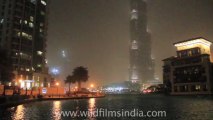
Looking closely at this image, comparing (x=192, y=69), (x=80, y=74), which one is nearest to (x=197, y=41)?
(x=192, y=69)

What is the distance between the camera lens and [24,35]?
117312 millimetres

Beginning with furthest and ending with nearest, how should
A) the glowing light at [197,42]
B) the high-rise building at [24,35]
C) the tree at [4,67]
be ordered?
the glowing light at [197,42]
the high-rise building at [24,35]
the tree at [4,67]

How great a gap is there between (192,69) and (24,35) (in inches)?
3247

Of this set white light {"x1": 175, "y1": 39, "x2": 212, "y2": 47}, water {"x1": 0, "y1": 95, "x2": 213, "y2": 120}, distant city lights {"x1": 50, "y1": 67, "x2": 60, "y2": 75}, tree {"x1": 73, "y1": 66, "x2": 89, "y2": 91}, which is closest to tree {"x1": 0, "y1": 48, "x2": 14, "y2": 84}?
water {"x1": 0, "y1": 95, "x2": 213, "y2": 120}

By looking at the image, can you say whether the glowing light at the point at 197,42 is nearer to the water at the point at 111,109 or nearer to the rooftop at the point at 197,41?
the rooftop at the point at 197,41

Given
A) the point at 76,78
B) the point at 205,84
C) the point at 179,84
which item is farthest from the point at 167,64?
the point at 76,78

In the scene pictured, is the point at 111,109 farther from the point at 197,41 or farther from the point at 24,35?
the point at 197,41

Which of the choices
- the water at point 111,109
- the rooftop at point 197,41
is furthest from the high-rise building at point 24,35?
the rooftop at point 197,41

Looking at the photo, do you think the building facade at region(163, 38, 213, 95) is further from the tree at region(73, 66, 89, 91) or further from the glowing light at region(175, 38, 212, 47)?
the tree at region(73, 66, 89, 91)

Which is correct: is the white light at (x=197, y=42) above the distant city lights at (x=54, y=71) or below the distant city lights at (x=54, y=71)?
above

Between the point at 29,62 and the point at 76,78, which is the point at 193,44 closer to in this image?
the point at 76,78

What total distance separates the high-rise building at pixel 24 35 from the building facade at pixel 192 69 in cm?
6961

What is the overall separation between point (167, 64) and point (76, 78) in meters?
54.5

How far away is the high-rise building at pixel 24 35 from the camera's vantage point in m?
111
